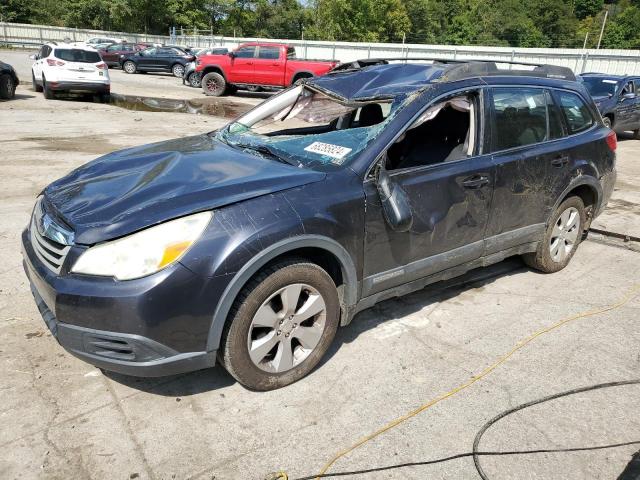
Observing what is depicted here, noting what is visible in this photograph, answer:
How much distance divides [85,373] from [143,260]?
105 cm

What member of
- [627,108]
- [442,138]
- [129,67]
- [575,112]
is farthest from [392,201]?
[129,67]

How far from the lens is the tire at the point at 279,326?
9.04 feet

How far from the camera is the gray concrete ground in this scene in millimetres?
2539

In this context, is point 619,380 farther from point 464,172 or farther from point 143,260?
point 143,260

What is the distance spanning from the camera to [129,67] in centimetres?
2856

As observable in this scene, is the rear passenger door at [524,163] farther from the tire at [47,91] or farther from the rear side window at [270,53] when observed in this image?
the rear side window at [270,53]

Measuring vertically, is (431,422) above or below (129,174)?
below

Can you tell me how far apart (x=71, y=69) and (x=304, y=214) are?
15.3 meters

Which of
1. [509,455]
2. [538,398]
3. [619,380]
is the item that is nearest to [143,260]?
[509,455]

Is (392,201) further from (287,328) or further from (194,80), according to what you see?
(194,80)

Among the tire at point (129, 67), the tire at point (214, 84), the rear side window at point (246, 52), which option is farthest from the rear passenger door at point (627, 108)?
the tire at point (129, 67)

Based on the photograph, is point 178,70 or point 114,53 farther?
point 114,53

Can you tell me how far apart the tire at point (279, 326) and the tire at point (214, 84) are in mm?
18044

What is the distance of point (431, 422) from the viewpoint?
9.38ft
